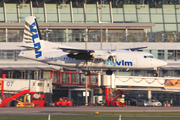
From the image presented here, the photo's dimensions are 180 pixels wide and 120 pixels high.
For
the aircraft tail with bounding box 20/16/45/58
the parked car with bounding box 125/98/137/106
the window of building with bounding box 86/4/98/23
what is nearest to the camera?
the aircraft tail with bounding box 20/16/45/58

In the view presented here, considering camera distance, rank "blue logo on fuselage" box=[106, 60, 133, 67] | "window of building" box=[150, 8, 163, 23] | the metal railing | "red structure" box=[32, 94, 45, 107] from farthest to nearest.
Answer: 1. "window of building" box=[150, 8, 163, 23]
2. the metal railing
3. "red structure" box=[32, 94, 45, 107]
4. "blue logo on fuselage" box=[106, 60, 133, 67]

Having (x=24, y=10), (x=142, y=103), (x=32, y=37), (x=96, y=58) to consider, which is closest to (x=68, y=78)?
(x=142, y=103)

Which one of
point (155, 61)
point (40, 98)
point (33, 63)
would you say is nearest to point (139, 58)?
point (155, 61)

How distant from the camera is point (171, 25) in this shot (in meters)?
86.9

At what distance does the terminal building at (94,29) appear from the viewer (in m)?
73.2

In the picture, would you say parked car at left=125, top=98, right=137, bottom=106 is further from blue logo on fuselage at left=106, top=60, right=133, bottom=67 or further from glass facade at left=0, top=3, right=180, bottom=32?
blue logo on fuselage at left=106, top=60, right=133, bottom=67

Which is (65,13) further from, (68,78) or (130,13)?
Result: (68,78)

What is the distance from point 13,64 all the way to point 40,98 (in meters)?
13.2

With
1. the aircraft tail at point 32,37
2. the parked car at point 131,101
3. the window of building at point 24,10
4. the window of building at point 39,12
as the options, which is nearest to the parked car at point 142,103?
the parked car at point 131,101

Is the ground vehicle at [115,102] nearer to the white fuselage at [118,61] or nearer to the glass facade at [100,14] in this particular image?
the white fuselage at [118,61]

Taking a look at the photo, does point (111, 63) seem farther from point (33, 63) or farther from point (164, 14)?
point (164, 14)

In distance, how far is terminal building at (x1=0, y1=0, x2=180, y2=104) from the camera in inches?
2881

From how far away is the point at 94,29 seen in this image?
83.0 meters

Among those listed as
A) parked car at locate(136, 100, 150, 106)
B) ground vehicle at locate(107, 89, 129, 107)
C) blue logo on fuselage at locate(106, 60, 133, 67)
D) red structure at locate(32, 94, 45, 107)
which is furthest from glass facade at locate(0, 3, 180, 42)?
blue logo on fuselage at locate(106, 60, 133, 67)
